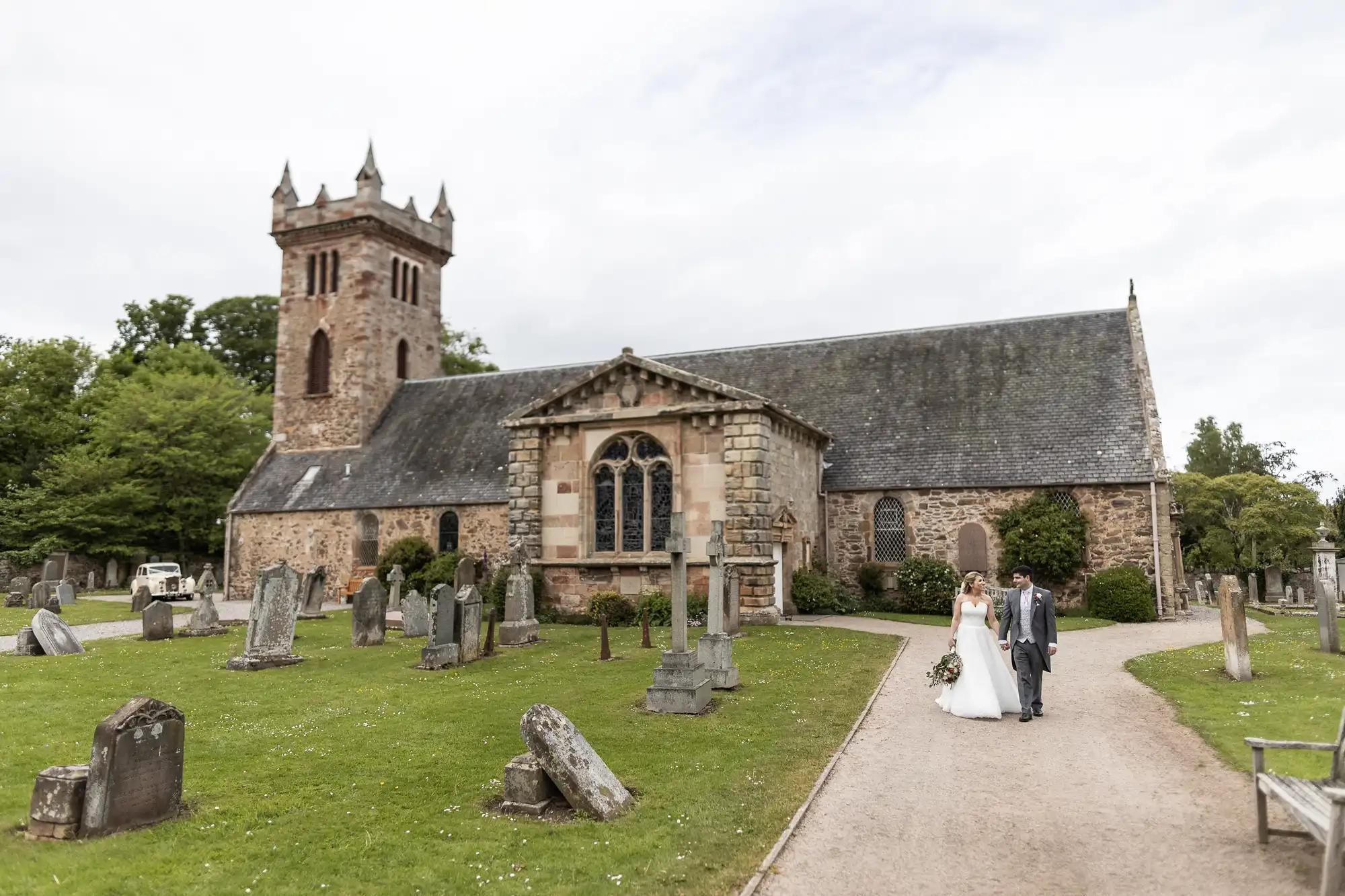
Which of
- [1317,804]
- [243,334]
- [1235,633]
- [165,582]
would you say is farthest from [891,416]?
[243,334]

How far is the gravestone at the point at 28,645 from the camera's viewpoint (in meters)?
17.1

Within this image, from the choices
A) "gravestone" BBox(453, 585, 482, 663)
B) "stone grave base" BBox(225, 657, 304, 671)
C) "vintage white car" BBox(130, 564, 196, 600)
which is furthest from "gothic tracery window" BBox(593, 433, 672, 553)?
"vintage white car" BBox(130, 564, 196, 600)

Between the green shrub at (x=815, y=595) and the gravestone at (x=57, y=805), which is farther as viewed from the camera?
the green shrub at (x=815, y=595)

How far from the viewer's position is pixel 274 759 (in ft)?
30.2

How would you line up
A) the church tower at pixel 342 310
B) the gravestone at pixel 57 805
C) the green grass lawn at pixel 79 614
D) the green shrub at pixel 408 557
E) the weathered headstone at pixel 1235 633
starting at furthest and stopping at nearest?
1. the church tower at pixel 342 310
2. the green shrub at pixel 408 557
3. the green grass lawn at pixel 79 614
4. the weathered headstone at pixel 1235 633
5. the gravestone at pixel 57 805

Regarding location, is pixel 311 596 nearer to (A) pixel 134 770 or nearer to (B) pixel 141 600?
(B) pixel 141 600

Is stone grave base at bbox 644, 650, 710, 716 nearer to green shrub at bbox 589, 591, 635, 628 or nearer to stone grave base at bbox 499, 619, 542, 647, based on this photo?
stone grave base at bbox 499, 619, 542, 647

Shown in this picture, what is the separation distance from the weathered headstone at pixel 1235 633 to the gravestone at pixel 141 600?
87.2ft

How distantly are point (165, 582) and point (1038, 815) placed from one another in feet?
110

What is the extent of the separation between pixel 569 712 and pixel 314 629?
13.3 metres

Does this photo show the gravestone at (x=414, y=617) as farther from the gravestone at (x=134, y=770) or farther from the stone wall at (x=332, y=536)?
the gravestone at (x=134, y=770)

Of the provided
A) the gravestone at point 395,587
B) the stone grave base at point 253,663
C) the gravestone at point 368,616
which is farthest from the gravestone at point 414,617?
the gravestone at point 395,587

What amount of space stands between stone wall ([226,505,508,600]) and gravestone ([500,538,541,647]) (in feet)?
36.0

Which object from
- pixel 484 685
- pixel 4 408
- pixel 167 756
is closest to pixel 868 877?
pixel 167 756
